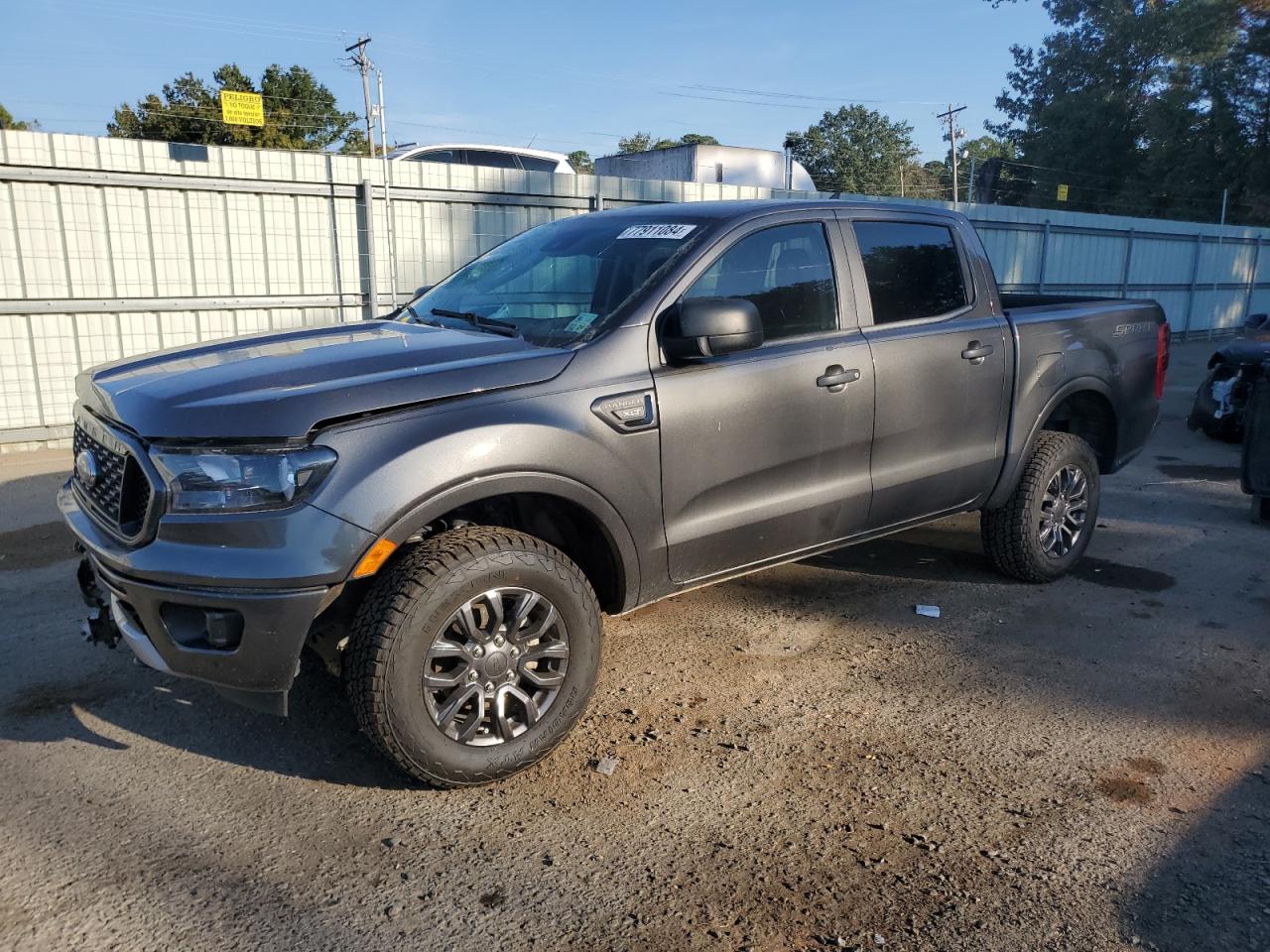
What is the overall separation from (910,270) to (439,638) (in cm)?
276

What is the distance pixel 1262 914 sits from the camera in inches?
98.5

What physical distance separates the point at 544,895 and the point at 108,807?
1.47m

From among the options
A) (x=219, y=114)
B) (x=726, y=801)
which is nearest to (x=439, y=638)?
(x=726, y=801)

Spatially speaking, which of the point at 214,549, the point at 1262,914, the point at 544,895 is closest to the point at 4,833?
the point at 214,549

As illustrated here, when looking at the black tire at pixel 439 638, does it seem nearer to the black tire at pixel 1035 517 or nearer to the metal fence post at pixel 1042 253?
the black tire at pixel 1035 517

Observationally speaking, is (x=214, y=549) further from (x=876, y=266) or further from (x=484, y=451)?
(x=876, y=266)

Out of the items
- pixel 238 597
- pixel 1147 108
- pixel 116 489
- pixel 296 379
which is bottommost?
pixel 238 597

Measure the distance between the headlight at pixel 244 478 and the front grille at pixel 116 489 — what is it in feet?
0.51

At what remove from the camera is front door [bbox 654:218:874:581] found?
3449 millimetres

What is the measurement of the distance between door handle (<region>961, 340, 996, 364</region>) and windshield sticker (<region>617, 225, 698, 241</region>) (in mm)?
1472

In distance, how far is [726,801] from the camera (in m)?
3.04

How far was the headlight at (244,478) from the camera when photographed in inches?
105

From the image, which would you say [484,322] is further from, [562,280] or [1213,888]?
[1213,888]

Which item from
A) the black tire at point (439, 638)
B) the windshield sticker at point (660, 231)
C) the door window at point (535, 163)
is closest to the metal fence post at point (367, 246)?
the windshield sticker at point (660, 231)
